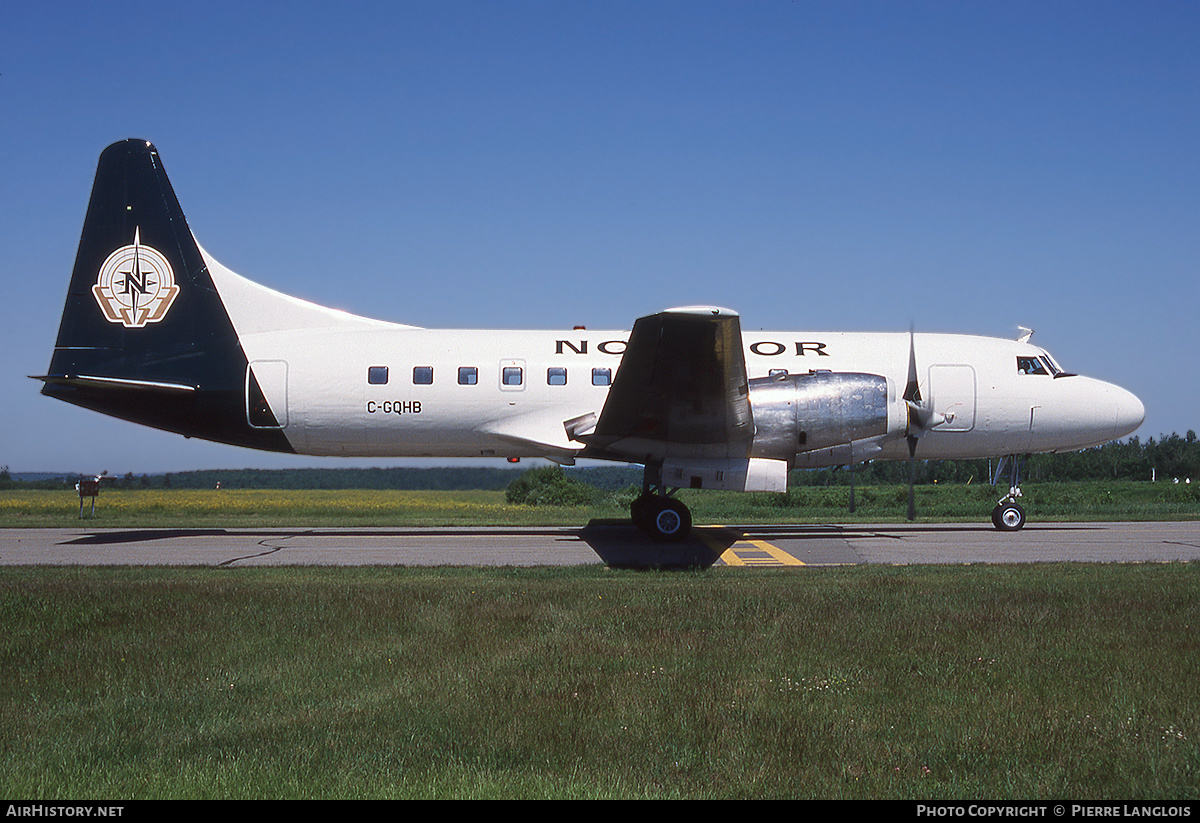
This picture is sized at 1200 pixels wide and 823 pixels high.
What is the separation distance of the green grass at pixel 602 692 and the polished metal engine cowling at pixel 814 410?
505cm

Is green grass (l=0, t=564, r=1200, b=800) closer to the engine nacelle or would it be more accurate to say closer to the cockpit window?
the engine nacelle

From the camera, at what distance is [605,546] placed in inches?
649

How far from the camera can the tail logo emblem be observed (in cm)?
1780

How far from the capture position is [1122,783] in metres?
4.68

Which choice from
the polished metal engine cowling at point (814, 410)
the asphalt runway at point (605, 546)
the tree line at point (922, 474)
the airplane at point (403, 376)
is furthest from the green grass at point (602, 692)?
the tree line at point (922, 474)

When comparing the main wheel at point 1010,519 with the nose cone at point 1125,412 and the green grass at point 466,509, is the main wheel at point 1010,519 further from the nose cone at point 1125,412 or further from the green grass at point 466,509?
the green grass at point 466,509

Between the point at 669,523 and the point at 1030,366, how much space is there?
31.1 ft

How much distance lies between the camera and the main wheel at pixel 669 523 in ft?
53.7

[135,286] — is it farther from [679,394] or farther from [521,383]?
[679,394]

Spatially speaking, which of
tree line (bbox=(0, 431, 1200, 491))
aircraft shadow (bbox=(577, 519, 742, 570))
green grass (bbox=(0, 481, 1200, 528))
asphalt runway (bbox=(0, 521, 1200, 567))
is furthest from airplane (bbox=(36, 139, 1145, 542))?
tree line (bbox=(0, 431, 1200, 491))

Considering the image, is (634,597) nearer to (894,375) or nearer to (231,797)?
(231,797)
